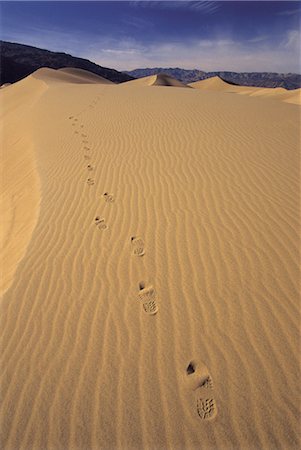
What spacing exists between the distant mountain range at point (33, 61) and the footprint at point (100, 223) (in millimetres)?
65430

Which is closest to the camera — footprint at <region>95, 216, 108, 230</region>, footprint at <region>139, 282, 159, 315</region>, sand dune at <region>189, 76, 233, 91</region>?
footprint at <region>139, 282, 159, 315</region>

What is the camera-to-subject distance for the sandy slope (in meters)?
2.09

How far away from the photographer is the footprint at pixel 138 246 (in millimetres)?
3570

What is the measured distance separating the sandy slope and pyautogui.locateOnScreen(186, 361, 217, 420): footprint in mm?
11

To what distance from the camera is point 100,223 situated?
4191 mm

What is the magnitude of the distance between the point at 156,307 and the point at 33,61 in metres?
80.9

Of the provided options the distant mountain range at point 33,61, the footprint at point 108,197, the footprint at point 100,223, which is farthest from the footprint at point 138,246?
the distant mountain range at point 33,61

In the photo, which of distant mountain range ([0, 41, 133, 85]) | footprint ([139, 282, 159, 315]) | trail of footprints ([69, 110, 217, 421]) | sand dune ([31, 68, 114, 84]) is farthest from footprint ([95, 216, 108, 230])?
distant mountain range ([0, 41, 133, 85])

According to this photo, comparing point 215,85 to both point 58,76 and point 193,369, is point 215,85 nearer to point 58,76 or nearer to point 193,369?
point 58,76

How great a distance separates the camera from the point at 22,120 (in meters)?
11.5

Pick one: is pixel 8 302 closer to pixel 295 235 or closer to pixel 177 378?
pixel 177 378

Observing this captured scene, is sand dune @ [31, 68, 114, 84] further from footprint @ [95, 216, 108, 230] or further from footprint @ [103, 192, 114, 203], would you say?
footprint @ [95, 216, 108, 230]

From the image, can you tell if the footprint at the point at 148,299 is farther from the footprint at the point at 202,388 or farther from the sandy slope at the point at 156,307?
the footprint at the point at 202,388

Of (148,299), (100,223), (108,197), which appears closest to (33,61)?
(108,197)
